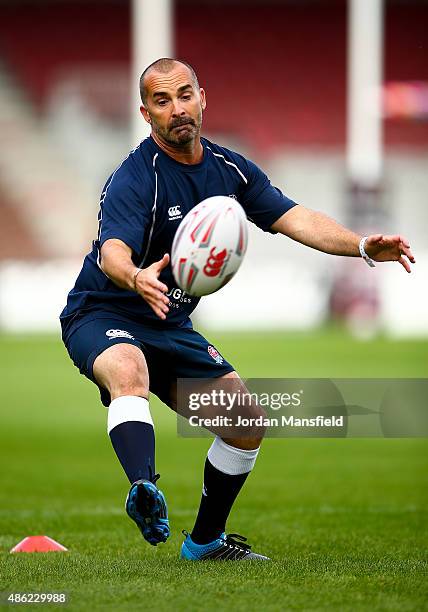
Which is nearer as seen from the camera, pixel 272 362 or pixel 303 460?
pixel 303 460

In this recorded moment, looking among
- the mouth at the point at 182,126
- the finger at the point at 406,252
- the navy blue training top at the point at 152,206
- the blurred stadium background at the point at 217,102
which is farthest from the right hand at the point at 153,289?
the blurred stadium background at the point at 217,102

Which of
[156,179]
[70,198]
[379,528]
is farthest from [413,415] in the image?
[70,198]

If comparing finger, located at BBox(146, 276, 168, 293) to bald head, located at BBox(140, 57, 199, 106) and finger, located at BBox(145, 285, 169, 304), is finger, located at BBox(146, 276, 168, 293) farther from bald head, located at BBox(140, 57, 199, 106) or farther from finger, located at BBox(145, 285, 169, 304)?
bald head, located at BBox(140, 57, 199, 106)

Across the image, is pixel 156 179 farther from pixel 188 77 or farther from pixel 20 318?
pixel 20 318

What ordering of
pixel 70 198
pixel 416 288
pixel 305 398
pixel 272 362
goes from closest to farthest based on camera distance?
pixel 305 398 < pixel 272 362 < pixel 416 288 < pixel 70 198

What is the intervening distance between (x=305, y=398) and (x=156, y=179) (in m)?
1.45

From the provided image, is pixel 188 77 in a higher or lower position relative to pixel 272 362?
higher

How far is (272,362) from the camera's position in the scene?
18.1 metres

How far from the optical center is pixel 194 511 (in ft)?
26.1

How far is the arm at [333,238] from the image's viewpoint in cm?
571

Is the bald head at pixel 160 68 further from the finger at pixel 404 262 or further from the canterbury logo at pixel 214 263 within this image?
the finger at pixel 404 262

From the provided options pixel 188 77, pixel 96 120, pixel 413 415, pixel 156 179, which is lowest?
pixel 413 415

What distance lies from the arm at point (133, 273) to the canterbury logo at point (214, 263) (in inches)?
7.6

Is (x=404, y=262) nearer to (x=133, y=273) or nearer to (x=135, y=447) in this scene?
(x=133, y=273)
